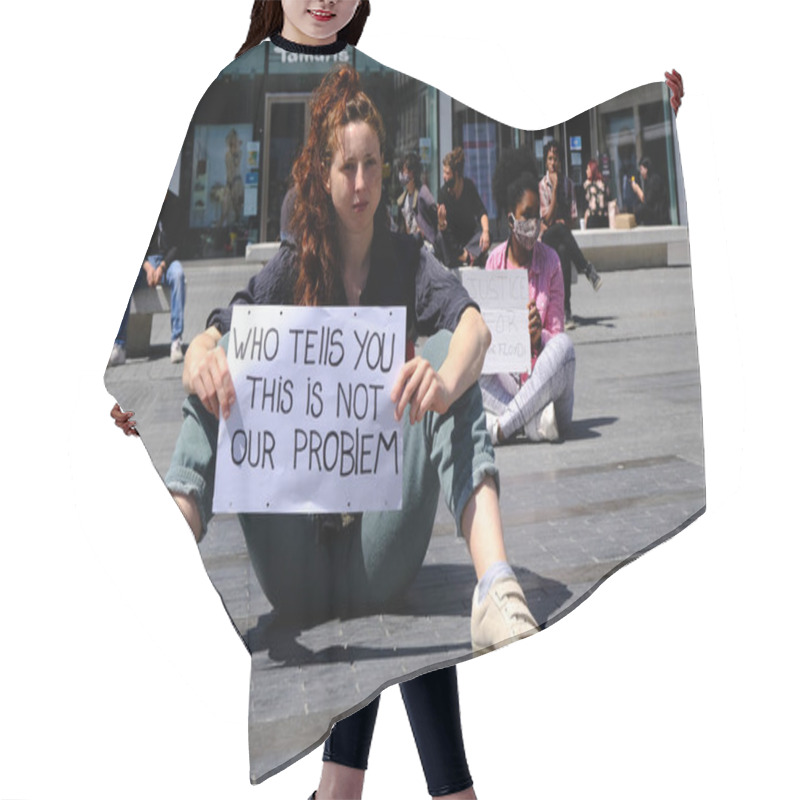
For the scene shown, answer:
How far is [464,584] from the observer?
10.6 feet

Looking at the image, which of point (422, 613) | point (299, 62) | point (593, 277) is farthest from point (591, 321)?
point (299, 62)

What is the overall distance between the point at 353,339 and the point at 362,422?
22cm

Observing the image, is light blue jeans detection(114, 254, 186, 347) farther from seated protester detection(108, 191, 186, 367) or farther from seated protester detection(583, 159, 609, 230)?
seated protester detection(583, 159, 609, 230)

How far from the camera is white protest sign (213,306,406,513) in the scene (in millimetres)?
3154

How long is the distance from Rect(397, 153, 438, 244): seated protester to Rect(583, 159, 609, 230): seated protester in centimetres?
43

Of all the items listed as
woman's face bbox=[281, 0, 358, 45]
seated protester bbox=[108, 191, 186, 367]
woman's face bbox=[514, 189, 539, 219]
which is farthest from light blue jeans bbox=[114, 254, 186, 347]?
woman's face bbox=[514, 189, 539, 219]

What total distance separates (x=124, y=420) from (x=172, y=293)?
1.14ft

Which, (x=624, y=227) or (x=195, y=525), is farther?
(x=624, y=227)

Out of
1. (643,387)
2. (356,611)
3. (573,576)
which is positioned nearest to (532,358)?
(643,387)

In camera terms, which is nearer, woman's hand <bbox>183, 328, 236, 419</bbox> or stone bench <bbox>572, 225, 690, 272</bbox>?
woman's hand <bbox>183, 328, 236, 419</bbox>

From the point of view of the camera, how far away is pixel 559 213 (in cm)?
333

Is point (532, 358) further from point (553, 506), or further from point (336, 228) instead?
point (336, 228)

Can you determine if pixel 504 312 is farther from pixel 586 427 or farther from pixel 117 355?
pixel 117 355

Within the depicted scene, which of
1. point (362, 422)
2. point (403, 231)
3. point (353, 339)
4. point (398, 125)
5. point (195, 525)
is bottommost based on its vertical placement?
point (195, 525)
